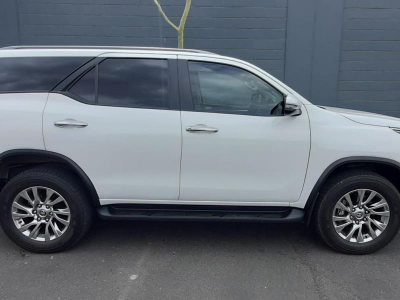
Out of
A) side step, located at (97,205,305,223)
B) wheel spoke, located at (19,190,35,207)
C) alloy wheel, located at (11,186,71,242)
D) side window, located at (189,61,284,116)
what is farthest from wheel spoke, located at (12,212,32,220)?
side window, located at (189,61,284,116)

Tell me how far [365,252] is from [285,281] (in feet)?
3.38

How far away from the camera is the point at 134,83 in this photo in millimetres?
3816

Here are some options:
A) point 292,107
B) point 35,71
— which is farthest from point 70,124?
point 292,107

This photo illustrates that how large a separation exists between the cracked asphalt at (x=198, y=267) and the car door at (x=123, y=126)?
63cm

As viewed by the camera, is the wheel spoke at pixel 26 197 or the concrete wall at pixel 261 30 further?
the concrete wall at pixel 261 30

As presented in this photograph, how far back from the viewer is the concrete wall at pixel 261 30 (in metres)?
8.21

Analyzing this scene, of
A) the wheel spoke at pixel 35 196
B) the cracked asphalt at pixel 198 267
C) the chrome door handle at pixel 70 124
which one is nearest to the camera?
the cracked asphalt at pixel 198 267

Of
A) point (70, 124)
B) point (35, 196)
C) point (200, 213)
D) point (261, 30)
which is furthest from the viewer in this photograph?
point (261, 30)

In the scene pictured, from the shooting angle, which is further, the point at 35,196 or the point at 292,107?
the point at 35,196

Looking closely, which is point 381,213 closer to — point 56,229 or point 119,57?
point 119,57

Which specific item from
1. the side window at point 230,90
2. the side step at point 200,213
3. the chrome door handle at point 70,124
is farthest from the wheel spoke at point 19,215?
the side window at point 230,90

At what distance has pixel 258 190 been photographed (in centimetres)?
377

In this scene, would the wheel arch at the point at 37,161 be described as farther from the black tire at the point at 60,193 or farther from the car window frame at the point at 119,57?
the car window frame at the point at 119,57

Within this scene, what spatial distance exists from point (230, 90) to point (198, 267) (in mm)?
1755
